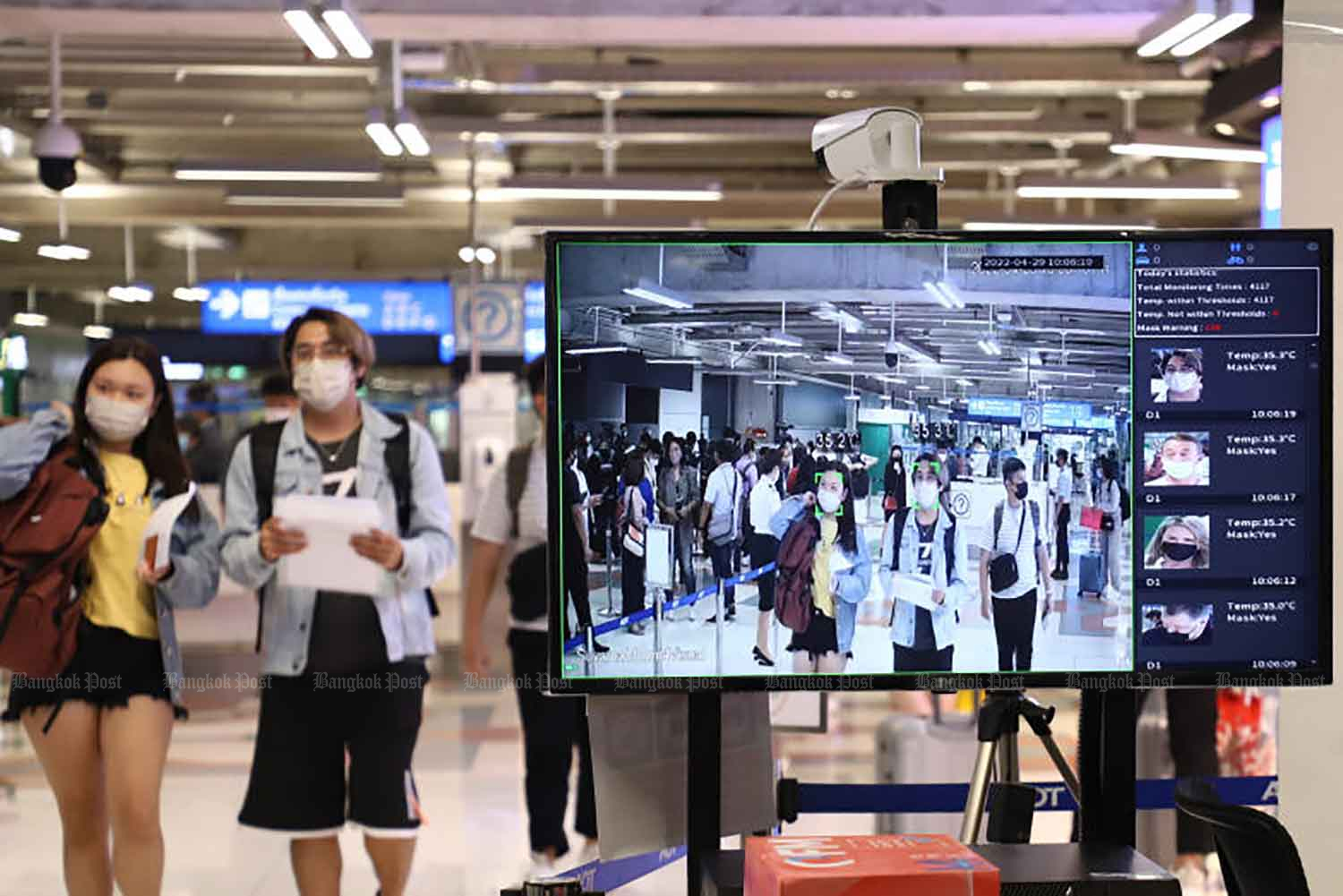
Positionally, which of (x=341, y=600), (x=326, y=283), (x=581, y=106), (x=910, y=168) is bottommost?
(x=341, y=600)

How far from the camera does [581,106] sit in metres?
11.1

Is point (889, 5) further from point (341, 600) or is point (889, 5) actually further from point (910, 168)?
point (910, 168)

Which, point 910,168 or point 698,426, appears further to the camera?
point 910,168

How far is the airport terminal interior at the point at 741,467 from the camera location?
6.59 ft

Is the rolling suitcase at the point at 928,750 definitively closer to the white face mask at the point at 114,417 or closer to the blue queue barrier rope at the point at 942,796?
the blue queue barrier rope at the point at 942,796

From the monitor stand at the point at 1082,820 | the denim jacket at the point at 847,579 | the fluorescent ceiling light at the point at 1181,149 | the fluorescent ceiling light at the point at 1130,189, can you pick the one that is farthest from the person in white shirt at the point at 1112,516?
the fluorescent ceiling light at the point at 1130,189

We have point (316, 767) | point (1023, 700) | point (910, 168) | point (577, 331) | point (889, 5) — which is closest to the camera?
point (577, 331)

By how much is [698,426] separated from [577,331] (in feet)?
0.67

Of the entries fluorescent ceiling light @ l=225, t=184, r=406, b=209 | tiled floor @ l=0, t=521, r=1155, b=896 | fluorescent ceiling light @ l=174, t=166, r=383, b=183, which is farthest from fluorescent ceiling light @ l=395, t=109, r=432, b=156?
tiled floor @ l=0, t=521, r=1155, b=896

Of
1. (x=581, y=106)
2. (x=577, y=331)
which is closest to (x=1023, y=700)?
(x=577, y=331)

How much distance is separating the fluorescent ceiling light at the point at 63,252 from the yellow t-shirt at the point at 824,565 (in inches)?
433

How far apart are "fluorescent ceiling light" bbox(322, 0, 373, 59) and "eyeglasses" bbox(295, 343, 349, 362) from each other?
4.58ft

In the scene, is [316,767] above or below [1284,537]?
below

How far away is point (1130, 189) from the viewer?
9055 millimetres
